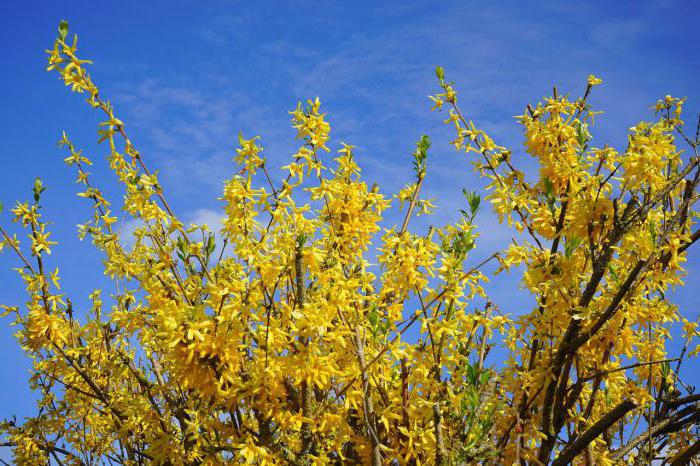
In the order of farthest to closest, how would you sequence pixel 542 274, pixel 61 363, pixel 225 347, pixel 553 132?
pixel 61 363, pixel 553 132, pixel 542 274, pixel 225 347

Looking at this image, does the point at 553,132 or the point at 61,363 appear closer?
the point at 553,132

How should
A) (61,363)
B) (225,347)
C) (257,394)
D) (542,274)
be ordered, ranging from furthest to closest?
(61,363) < (542,274) < (257,394) < (225,347)

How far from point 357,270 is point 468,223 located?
25.9 inches

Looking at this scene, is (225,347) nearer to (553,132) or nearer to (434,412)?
(434,412)

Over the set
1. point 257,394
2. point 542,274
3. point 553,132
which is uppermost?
point 553,132

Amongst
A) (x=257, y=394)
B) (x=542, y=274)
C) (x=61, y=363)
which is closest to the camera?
(x=257, y=394)

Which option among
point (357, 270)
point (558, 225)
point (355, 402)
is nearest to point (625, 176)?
point (558, 225)

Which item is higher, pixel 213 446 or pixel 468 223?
pixel 468 223

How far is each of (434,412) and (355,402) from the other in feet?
1.20

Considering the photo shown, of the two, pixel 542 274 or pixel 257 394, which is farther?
pixel 542 274

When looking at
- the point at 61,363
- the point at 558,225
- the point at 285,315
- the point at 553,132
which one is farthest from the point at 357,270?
the point at 61,363

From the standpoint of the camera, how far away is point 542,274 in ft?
11.1

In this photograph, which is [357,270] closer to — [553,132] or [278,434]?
[278,434]

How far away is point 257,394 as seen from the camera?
3145 mm
